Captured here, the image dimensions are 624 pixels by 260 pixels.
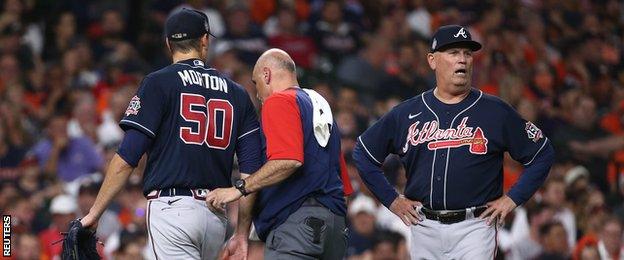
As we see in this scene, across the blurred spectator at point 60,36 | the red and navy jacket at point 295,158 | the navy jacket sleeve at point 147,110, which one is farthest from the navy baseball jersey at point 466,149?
the blurred spectator at point 60,36

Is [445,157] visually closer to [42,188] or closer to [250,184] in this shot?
[250,184]

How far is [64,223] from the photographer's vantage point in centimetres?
1170

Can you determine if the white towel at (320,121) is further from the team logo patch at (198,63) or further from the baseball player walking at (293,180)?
the team logo patch at (198,63)

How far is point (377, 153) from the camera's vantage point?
25.1ft

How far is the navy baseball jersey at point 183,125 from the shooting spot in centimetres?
692

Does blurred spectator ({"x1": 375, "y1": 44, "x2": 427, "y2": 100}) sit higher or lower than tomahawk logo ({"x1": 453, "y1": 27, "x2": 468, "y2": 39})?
lower

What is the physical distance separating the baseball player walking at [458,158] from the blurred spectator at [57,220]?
4.93m

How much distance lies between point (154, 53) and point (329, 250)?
839cm

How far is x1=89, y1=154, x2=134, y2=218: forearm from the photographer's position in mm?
6801

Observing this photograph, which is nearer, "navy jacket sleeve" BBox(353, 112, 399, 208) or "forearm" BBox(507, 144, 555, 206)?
"forearm" BBox(507, 144, 555, 206)

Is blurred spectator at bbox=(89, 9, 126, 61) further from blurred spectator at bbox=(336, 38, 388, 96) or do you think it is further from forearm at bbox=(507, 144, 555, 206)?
forearm at bbox=(507, 144, 555, 206)

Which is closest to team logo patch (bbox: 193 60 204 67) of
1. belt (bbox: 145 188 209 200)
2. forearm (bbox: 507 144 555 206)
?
belt (bbox: 145 188 209 200)

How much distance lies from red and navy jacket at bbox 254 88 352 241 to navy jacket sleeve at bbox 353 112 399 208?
13.8 inches

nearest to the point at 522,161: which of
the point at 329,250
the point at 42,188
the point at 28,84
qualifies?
the point at 329,250
